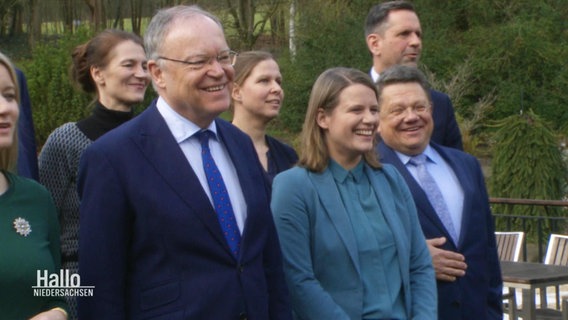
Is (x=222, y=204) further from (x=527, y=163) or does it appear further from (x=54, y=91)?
(x=54, y=91)

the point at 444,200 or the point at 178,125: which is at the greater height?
the point at 178,125

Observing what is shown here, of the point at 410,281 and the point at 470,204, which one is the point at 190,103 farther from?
the point at 470,204

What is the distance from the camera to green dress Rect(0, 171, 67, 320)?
9.77ft

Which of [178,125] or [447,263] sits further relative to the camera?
[447,263]

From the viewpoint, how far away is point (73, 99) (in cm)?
1633

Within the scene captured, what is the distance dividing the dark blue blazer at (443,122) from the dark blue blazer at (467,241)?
2.13 ft

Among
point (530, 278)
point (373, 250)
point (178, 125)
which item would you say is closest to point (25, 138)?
point (178, 125)

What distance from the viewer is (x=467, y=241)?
4.31 meters

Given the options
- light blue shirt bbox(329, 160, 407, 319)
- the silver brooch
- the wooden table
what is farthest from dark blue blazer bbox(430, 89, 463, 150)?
the silver brooch

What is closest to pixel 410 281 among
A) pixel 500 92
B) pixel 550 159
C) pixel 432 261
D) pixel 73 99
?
pixel 432 261

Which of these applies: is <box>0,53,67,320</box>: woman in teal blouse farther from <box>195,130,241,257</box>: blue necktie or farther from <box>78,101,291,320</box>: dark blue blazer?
<box>195,130,241,257</box>: blue necktie

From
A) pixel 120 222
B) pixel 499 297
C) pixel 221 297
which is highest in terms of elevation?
pixel 120 222

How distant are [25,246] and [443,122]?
2627mm

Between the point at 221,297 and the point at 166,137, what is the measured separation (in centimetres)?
54
